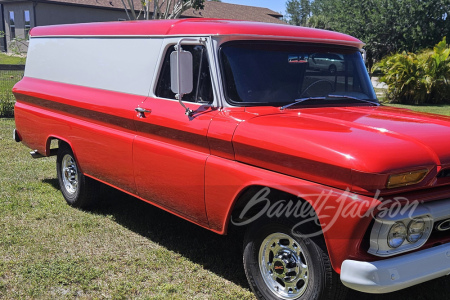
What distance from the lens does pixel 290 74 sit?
4.32 metres

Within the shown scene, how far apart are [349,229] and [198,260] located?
2009mm

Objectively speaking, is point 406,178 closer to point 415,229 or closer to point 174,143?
point 415,229

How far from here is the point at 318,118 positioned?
149 inches

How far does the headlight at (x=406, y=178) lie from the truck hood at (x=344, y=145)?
4cm

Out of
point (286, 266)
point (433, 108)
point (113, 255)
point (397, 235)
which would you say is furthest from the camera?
point (433, 108)

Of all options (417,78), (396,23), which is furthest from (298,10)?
(417,78)

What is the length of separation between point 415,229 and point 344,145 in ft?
2.40

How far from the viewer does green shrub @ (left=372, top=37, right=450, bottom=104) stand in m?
18.5

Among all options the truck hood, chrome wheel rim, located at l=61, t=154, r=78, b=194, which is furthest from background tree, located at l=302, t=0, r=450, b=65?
the truck hood

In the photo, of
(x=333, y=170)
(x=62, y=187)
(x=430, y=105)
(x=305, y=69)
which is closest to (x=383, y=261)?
(x=333, y=170)

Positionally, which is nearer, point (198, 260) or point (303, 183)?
point (303, 183)

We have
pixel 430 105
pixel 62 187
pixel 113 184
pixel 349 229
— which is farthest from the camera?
pixel 430 105

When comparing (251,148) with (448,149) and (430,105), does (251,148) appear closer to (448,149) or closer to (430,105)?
(448,149)

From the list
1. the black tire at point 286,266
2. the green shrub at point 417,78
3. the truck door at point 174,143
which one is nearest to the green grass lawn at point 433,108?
the green shrub at point 417,78
